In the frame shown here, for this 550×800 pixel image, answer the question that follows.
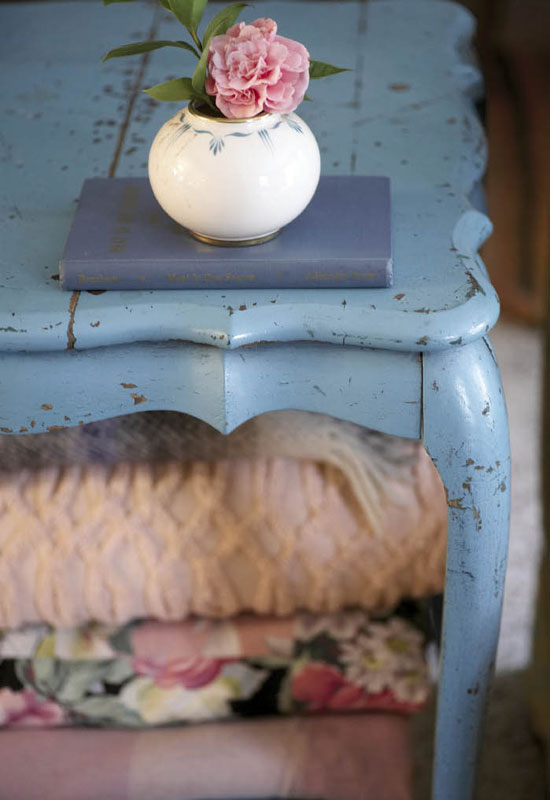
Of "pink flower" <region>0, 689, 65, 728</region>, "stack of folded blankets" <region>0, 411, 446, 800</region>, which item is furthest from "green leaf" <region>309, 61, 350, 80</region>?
"pink flower" <region>0, 689, 65, 728</region>

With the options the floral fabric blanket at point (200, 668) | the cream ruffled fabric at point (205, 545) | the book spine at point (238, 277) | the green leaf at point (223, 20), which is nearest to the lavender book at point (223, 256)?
the book spine at point (238, 277)

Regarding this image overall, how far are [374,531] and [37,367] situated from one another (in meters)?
0.31

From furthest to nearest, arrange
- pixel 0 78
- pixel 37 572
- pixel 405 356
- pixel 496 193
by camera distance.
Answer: pixel 496 193 < pixel 0 78 < pixel 37 572 < pixel 405 356

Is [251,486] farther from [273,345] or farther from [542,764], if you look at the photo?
[542,764]

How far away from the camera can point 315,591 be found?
0.78 meters

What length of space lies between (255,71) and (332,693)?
513 mm

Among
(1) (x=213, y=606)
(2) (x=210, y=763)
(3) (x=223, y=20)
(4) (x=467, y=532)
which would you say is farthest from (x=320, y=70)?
(2) (x=210, y=763)

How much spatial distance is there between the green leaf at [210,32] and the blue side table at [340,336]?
0.13 m

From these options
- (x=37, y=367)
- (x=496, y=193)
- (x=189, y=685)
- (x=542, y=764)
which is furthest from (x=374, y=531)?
(x=496, y=193)

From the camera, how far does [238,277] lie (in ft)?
1.96

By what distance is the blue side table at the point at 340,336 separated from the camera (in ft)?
1.92

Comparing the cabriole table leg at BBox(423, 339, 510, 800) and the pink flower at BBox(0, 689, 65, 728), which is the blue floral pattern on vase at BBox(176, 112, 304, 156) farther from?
the pink flower at BBox(0, 689, 65, 728)

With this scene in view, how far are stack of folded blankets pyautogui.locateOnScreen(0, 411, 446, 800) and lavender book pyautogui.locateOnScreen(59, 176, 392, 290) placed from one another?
20 cm

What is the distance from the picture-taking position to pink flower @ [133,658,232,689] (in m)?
0.81
